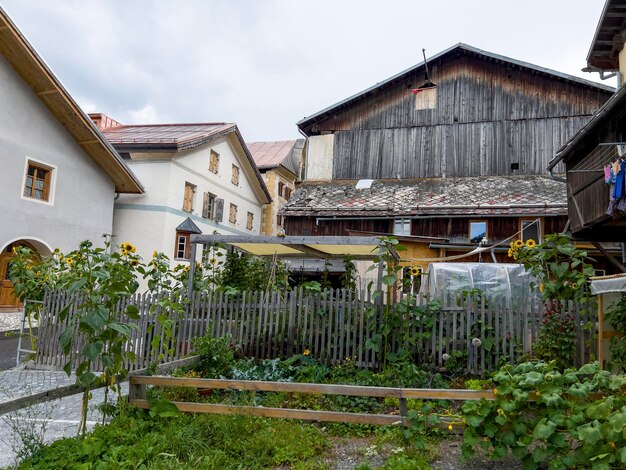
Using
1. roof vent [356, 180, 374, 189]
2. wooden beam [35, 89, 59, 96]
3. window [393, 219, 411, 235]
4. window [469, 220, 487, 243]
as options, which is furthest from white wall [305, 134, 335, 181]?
wooden beam [35, 89, 59, 96]

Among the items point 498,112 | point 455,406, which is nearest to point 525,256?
point 455,406

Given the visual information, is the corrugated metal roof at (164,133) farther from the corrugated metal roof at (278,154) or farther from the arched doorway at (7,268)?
the corrugated metal roof at (278,154)

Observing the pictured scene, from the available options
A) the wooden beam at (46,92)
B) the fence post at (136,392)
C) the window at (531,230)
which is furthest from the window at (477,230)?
the wooden beam at (46,92)

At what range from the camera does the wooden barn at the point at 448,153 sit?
1644 cm

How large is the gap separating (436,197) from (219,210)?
40.0 ft

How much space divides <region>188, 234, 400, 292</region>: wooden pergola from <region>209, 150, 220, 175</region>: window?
13.6 meters

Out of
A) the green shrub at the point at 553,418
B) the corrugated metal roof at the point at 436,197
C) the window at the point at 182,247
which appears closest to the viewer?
the green shrub at the point at 553,418

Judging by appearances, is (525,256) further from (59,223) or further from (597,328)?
(59,223)

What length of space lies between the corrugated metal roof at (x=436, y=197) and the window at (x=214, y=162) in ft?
19.4

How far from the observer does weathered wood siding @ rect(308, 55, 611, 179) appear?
60.3 feet

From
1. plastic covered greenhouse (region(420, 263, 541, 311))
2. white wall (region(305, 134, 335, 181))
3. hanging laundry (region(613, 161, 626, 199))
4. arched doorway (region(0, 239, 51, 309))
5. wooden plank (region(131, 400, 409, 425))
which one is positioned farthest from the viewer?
white wall (region(305, 134, 335, 181))

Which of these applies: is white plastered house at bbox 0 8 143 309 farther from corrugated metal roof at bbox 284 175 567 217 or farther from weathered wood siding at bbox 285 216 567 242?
corrugated metal roof at bbox 284 175 567 217

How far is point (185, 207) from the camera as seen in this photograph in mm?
21141

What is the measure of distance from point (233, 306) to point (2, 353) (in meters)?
6.74
